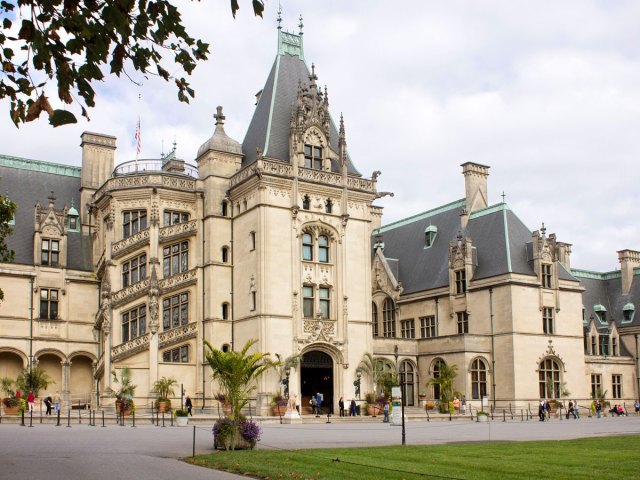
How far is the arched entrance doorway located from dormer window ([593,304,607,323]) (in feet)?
98.3

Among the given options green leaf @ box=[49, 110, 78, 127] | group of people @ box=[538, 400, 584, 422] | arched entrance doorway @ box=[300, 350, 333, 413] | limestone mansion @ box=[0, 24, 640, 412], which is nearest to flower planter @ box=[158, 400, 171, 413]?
limestone mansion @ box=[0, 24, 640, 412]

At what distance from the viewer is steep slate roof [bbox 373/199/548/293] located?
2226 inches

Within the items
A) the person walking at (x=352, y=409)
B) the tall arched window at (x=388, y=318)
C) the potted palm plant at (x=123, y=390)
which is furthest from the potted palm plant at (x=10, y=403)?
the tall arched window at (x=388, y=318)

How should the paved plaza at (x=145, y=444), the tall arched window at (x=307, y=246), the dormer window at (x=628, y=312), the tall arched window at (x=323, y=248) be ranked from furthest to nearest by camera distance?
1. the dormer window at (x=628, y=312)
2. the tall arched window at (x=323, y=248)
3. the tall arched window at (x=307, y=246)
4. the paved plaza at (x=145, y=444)

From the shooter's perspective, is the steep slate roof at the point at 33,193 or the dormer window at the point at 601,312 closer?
the steep slate roof at the point at 33,193

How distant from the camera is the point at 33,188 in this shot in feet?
184

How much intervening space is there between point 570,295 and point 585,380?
6.19 meters

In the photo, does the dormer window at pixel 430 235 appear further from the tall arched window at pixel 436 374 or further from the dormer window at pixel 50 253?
the dormer window at pixel 50 253

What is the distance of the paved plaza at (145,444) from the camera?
1795 cm

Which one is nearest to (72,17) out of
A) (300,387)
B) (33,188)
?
(300,387)

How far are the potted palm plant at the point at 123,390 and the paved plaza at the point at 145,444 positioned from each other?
265 inches

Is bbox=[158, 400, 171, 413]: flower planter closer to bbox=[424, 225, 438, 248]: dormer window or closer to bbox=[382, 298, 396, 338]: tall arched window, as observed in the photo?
bbox=[382, 298, 396, 338]: tall arched window

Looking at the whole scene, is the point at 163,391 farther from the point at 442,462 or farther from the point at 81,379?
the point at 442,462

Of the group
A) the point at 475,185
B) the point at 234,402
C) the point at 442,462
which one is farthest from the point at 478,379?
the point at 442,462
